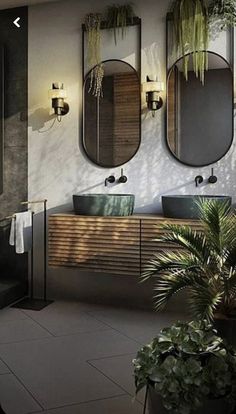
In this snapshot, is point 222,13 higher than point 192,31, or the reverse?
point 222,13

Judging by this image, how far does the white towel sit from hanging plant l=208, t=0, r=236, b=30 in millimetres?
2682

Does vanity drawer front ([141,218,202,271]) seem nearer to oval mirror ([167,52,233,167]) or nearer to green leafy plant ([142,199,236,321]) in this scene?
oval mirror ([167,52,233,167])

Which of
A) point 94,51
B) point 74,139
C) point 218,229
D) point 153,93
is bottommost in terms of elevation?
point 218,229

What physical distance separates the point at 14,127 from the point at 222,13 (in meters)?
2.51

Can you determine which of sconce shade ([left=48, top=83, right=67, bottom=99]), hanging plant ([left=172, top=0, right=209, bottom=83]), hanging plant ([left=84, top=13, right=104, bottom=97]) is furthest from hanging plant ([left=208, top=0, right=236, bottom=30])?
sconce shade ([left=48, top=83, right=67, bottom=99])

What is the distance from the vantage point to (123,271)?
4.22 m

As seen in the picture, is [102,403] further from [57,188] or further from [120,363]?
[57,188]

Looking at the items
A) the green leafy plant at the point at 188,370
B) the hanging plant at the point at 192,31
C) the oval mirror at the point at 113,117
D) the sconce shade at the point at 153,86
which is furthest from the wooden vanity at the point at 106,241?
the green leafy plant at the point at 188,370

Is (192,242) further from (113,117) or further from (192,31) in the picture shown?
(192,31)

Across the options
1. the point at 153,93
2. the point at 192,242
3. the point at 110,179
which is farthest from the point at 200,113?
the point at 192,242

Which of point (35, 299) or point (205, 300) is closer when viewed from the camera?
point (205, 300)

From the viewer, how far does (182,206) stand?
13.4 ft

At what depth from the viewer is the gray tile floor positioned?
258 centimetres

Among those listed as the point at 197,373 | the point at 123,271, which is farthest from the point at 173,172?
the point at 197,373
